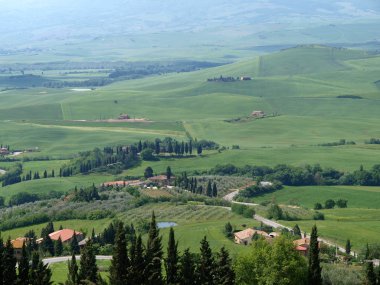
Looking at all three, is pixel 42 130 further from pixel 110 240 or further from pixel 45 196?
pixel 110 240

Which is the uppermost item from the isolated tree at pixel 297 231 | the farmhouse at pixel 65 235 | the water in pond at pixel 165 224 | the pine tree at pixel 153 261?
the pine tree at pixel 153 261

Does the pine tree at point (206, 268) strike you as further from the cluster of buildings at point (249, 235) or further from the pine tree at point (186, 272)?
the cluster of buildings at point (249, 235)

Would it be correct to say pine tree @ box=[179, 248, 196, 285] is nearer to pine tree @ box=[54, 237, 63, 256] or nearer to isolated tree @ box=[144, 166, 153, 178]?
pine tree @ box=[54, 237, 63, 256]

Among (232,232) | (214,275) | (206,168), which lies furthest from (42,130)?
(214,275)

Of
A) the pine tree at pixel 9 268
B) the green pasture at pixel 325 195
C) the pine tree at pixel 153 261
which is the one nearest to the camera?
the pine tree at pixel 153 261

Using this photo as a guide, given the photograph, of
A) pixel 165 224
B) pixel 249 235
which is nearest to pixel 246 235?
pixel 249 235

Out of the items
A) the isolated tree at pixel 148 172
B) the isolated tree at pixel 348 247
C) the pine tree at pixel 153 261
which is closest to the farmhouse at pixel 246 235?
the isolated tree at pixel 348 247

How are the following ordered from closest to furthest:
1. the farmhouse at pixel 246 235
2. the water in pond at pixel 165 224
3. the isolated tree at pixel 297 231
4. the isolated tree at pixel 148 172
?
the farmhouse at pixel 246 235 < the isolated tree at pixel 297 231 < the water in pond at pixel 165 224 < the isolated tree at pixel 148 172

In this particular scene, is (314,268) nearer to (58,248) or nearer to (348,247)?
(348,247)
